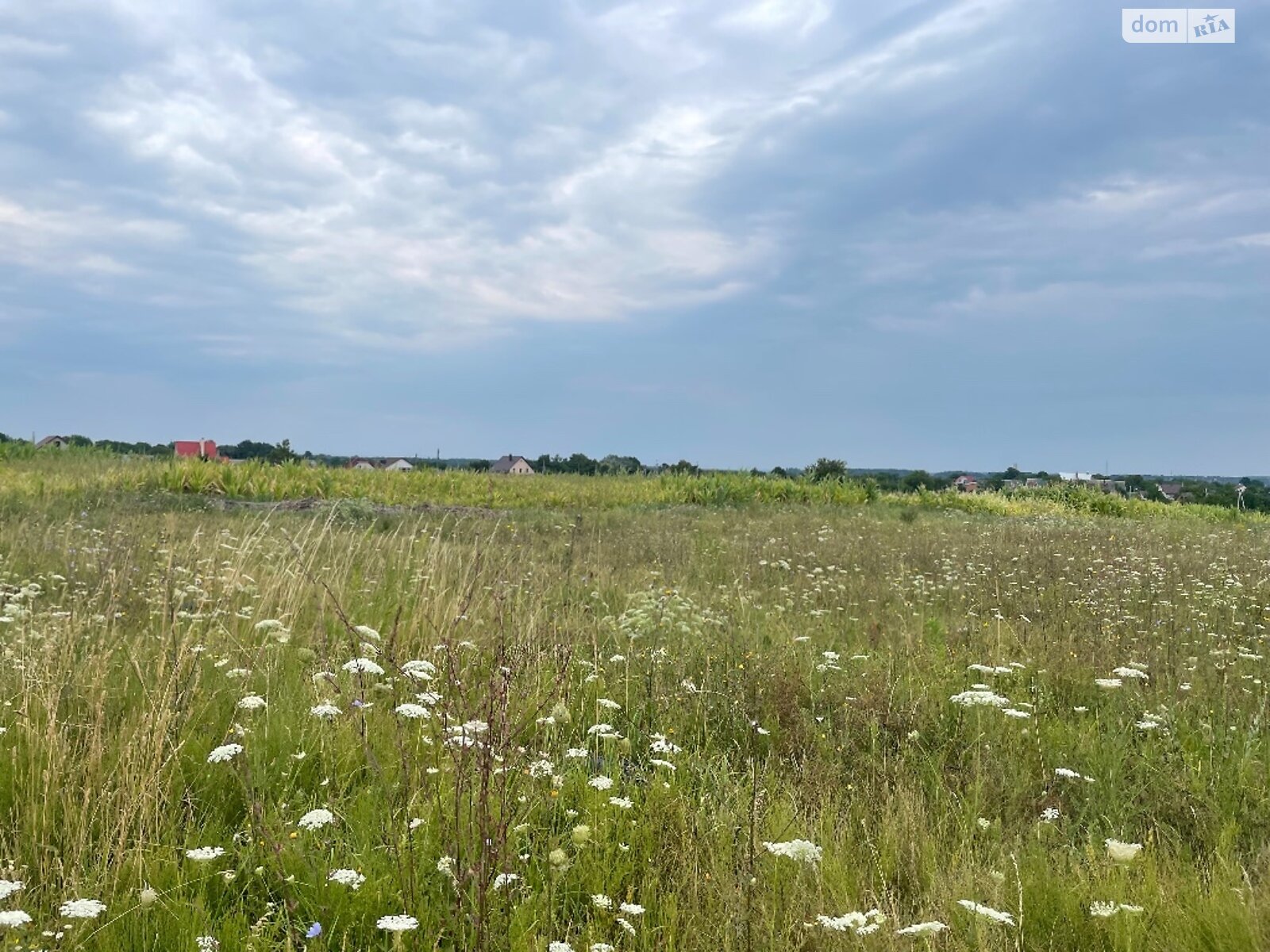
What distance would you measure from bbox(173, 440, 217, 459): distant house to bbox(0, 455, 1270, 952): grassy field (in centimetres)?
1358

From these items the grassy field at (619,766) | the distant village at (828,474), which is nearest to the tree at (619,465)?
the distant village at (828,474)

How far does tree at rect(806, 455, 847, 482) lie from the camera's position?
2777cm

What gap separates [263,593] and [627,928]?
4.56 meters

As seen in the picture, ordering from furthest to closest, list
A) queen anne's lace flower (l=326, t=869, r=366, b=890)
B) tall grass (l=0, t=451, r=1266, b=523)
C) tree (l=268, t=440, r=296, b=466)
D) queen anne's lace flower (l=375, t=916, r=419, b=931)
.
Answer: tree (l=268, t=440, r=296, b=466) → tall grass (l=0, t=451, r=1266, b=523) → queen anne's lace flower (l=326, t=869, r=366, b=890) → queen anne's lace flower (l=375, t=916, r=419, b=931)

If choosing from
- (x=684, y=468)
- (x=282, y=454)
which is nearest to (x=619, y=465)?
(x=684, y=468)

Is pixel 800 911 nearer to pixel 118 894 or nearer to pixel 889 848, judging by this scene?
pixel 889 848

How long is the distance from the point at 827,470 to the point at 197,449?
20.4 meters

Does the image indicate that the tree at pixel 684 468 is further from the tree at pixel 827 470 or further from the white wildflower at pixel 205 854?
the white wildflower at pixel 205 854

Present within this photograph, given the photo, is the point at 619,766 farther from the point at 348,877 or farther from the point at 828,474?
the point at 828,474

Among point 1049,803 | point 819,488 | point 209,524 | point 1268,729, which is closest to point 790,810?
point 1049,803

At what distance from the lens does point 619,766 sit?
3.52 m

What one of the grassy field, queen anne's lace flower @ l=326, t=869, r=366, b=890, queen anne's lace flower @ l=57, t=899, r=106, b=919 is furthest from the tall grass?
queen anne's lace flower @ l=57, t=899, r=106, b=919

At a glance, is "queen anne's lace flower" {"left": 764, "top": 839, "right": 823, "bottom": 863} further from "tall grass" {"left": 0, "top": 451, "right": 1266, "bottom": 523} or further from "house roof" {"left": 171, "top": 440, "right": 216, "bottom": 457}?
"house roof" {"left": 171, "top": 440, "right": 216, "bottom": 457}

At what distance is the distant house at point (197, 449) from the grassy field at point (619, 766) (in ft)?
44.6
